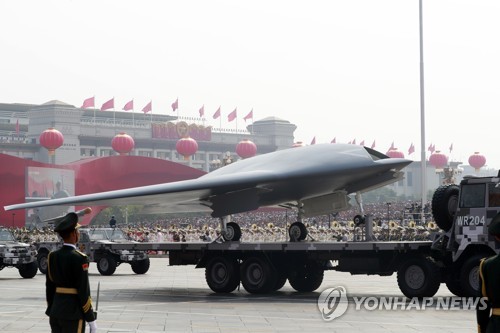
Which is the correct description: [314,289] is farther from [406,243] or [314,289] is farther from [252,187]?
[406,243]

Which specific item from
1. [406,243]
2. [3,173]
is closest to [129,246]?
[406,243]

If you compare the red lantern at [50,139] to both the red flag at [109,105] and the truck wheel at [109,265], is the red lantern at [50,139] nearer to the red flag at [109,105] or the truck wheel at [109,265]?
the red flag at [109,105]

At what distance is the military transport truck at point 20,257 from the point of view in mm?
34094

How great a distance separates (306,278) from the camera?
86.6 ft

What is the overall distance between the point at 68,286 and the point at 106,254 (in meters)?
26.1

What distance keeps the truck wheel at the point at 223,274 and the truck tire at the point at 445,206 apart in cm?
609

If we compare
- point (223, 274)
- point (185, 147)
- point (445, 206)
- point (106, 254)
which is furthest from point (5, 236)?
point (185, 147)

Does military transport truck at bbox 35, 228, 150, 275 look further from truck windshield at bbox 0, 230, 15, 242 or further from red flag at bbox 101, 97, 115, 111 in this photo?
red flag at bbox 101, 97, 115, 111

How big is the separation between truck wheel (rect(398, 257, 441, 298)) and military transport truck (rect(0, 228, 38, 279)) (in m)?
16.6

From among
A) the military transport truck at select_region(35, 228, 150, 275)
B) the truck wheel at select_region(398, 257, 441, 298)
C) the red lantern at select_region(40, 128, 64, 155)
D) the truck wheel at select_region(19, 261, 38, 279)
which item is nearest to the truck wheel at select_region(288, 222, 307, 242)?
the truck wheel at select_region(398, 257, 441, 298)

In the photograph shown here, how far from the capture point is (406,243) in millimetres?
22156

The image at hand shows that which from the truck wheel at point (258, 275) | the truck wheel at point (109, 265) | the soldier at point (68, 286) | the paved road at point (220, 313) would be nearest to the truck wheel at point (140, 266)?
the truck wheel at point (109, 265)

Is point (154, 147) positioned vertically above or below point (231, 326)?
above

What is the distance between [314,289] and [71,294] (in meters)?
17.3
